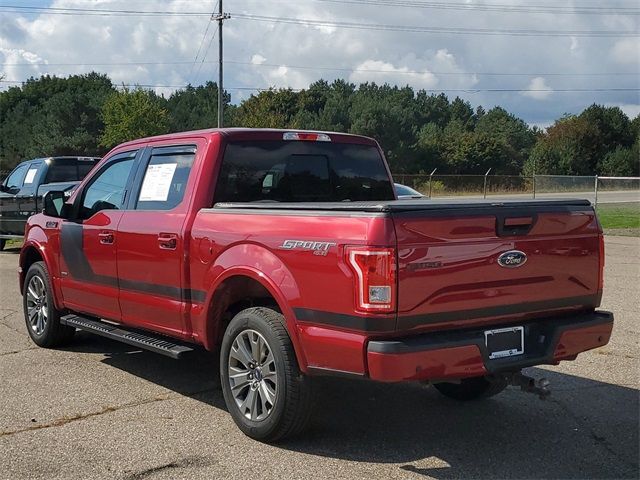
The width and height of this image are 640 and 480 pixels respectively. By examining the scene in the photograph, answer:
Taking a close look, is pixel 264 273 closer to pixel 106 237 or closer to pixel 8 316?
pixel 106 237

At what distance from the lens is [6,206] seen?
1475 cm

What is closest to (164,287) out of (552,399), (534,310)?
(534,310)

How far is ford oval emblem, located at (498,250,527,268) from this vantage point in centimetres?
412

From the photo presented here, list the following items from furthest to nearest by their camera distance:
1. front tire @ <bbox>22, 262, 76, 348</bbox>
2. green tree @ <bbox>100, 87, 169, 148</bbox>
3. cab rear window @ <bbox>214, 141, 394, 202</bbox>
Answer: green tree @ <bbox>100, 87, 169, 148</bbox>
front tire @ <bbox>22, 262, 76, 348</bbox>
cab rear window @ <bbox>214, 141, 394, 202</bbox>

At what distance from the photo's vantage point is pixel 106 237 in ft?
19.2

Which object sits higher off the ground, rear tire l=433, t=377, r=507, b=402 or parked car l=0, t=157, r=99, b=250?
parked car l=0, t=157, r=99, b=250

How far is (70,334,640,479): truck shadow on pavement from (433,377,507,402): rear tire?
2.5 inches

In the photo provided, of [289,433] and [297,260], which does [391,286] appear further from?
[289,433]

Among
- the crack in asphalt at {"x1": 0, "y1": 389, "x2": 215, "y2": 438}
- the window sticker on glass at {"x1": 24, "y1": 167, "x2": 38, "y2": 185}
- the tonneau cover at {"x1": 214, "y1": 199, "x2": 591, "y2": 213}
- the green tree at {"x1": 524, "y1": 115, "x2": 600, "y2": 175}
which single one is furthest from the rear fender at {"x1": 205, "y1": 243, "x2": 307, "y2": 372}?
the green tree at {"x1": 524, "y1": 115, "x2": 600, "y2": 175}

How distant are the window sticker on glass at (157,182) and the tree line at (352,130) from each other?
48342 mm

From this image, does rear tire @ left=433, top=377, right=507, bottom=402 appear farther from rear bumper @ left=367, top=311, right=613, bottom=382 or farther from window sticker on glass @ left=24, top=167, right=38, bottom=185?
window sticker on glass @ left=24, top=167, right=38, bottom=185

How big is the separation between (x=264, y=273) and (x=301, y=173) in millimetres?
1470

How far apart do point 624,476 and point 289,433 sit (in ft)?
6.29

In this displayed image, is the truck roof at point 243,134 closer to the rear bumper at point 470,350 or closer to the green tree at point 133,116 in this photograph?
the rear bumper at point 470,350
